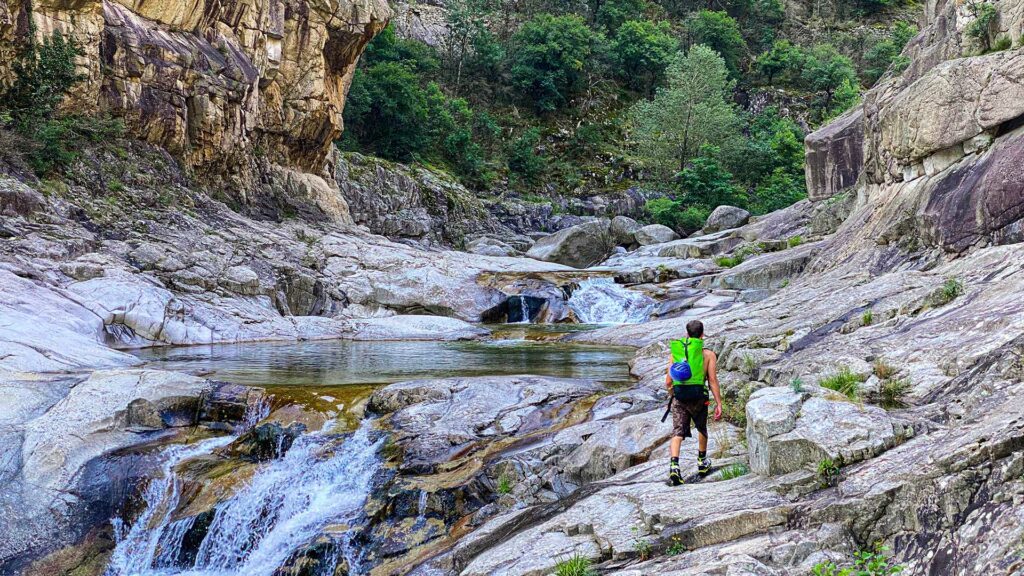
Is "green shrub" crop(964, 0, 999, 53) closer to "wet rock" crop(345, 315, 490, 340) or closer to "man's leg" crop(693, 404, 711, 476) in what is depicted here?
"man's leg" crop(693, 404, 711, 476)

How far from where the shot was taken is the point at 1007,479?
15.0ft

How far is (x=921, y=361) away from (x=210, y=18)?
30.3m

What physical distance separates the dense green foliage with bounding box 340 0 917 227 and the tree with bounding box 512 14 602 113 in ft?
0.39

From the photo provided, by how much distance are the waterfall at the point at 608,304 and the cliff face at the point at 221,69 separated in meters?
15.8

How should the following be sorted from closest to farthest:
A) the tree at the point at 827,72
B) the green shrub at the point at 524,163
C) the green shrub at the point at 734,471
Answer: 1. the green shrub at the point at 734,471
2. the green shrub at the point at 524,163
3. the tree at the point at 827,72

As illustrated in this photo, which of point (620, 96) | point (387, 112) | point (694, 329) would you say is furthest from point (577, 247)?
point (620, 96)

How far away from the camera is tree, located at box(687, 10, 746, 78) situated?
64.2m

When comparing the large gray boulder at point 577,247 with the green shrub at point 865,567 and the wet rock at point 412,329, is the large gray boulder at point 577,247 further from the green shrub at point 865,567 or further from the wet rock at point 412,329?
the green shrub at point 865,567

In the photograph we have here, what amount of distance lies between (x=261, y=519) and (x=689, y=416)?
17.9 ft

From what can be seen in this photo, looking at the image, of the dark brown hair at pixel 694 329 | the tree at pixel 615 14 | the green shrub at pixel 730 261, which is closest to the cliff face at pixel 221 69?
the green shrub at pixel 730 261

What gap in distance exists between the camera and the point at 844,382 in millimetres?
8008

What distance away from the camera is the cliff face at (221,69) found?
981 inches

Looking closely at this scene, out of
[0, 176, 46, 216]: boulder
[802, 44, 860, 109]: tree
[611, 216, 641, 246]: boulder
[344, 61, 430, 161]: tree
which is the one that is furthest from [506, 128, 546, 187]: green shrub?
[0, 176, 46, 216]: boulder

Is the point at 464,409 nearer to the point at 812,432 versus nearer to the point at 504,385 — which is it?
the point at 504,385
